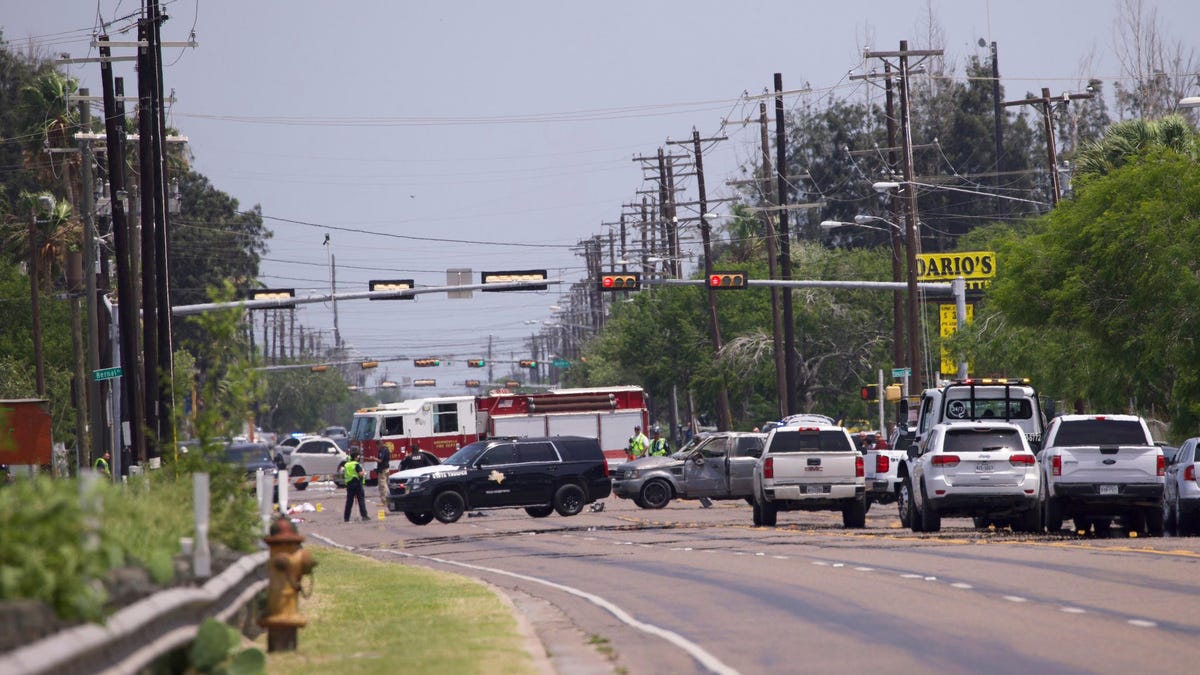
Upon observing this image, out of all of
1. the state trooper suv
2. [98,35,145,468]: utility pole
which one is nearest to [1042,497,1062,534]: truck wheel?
the state trooper suv

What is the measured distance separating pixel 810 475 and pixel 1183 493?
299 inches

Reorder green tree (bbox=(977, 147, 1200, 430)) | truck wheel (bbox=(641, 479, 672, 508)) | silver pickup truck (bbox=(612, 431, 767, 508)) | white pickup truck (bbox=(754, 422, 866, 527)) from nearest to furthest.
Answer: green tree (bbox=(977, 147, 1200, 430)) < white pickup truck (bbox=(754, 422, 866, 527)) < silver pickup truck (bbox=(612, 431, 767, 508)) < truck wheel (bbox=(641, 479, 672, 508))

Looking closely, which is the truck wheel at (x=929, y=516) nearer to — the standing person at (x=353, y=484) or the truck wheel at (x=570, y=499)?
the truck wheel at (x=570, y=499)

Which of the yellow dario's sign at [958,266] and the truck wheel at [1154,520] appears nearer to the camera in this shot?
the truck wheel at [1154,520]

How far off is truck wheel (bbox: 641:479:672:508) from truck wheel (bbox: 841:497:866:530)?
32.5 feet

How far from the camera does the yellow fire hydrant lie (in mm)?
12148

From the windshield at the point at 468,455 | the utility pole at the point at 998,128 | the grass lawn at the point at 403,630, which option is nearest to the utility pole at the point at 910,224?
the windshield at the point at 468,455

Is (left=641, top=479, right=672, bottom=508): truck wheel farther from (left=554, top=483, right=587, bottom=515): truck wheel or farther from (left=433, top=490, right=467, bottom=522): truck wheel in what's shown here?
(left=433, top=490, right=467, bottom=522): truck wheel

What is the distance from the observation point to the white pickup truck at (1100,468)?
2647cm

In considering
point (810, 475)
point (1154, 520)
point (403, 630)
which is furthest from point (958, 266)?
point (403, 630)

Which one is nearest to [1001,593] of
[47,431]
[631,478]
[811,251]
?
[47,431]

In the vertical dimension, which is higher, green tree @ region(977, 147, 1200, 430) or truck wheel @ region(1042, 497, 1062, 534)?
green tree @ region(977, 147, 1200, 430)

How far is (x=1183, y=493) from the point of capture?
26.2 meters

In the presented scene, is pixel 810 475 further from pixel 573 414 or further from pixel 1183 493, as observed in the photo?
pixel 573 414
